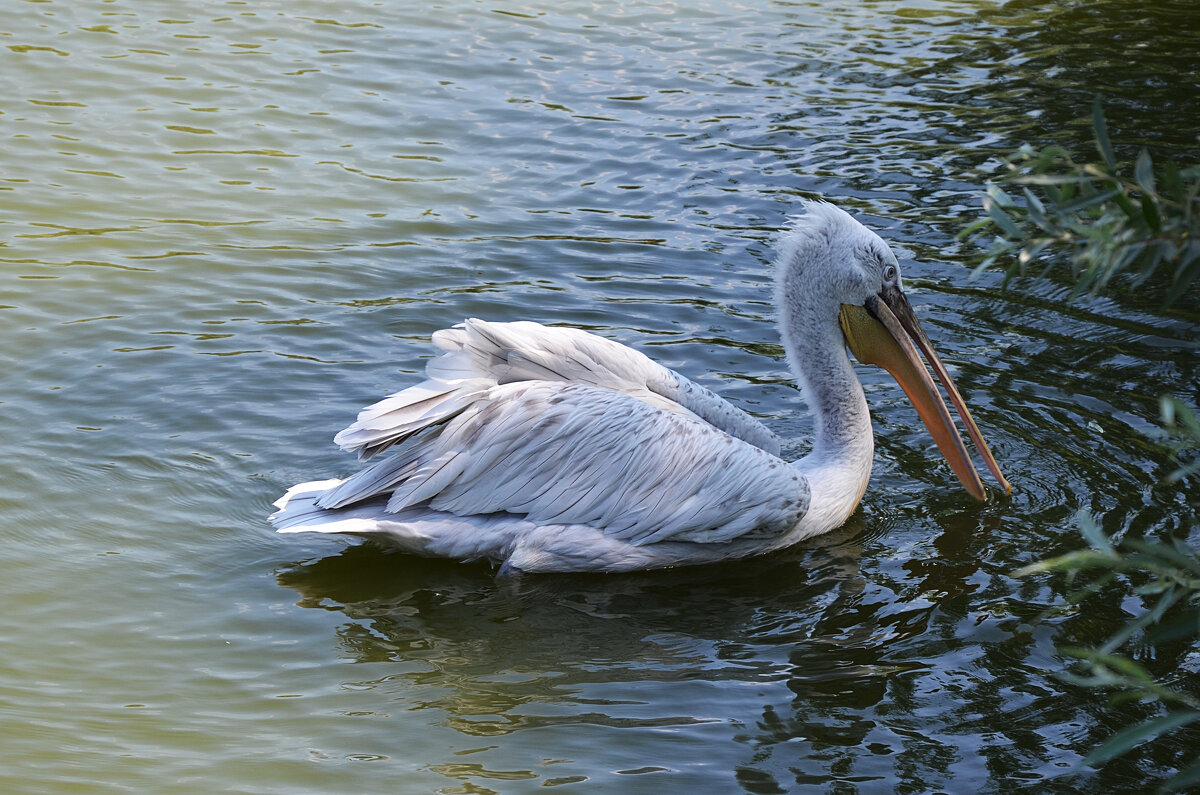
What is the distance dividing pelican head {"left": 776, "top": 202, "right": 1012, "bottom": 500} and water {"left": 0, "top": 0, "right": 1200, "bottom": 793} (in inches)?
11.5

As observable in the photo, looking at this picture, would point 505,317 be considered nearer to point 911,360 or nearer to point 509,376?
point 509,376

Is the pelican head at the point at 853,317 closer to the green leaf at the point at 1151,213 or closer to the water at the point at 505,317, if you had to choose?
the water at the point at 505,317

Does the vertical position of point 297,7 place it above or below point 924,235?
above

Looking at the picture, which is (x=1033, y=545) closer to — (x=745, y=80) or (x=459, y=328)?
(x=459, y=328)

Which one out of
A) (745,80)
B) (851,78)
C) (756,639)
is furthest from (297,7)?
(756,639)

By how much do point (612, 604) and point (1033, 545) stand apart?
134 cm

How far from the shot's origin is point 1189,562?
1905 mm

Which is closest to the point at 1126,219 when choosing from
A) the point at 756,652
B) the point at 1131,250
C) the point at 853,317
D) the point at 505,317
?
the point at 1131,250

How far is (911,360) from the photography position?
4414 millimetres

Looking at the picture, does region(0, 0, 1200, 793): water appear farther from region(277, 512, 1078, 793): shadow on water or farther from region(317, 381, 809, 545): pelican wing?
region(317, 381, 809, 545): pelican wing

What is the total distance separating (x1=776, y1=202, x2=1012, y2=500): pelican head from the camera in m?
4.34

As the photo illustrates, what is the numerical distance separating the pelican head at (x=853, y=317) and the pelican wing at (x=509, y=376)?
376 mm

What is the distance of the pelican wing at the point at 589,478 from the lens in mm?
3980

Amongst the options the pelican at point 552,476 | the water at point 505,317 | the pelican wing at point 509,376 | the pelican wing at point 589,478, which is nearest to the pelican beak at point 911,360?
the water at point 505,317
